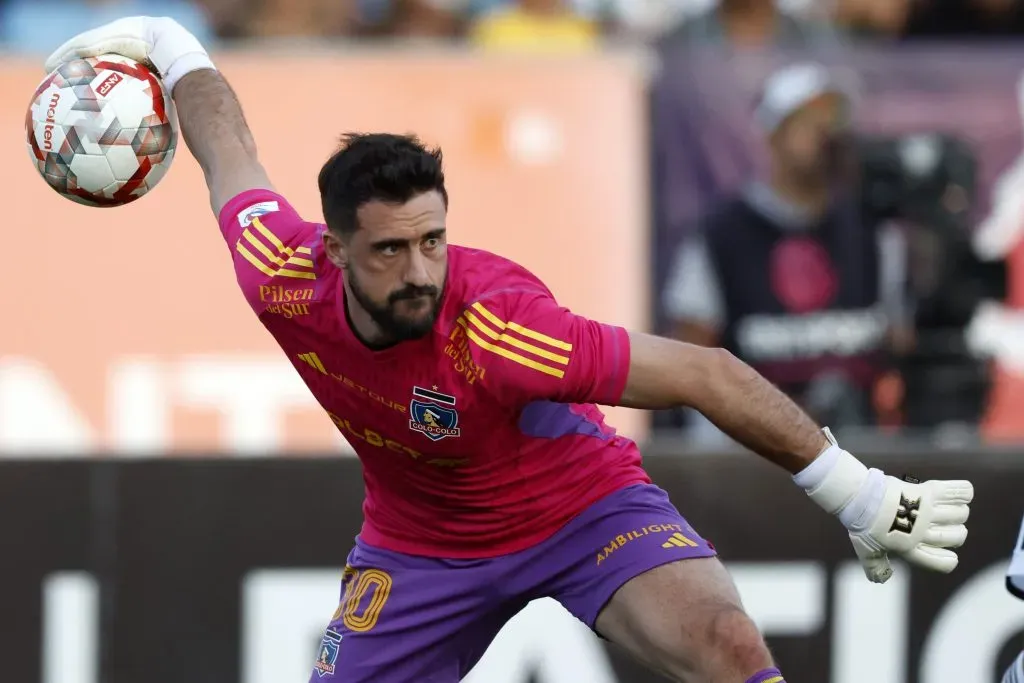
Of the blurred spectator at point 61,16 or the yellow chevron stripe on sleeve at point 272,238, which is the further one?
the blurred spectator at point 61,16

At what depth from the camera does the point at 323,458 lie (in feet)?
25.1

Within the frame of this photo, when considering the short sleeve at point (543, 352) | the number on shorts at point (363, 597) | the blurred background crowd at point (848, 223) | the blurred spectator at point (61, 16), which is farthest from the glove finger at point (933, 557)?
the blurred spectator at point (61, 16)

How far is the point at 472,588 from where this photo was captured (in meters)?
5.66

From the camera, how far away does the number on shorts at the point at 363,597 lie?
5.79 meters

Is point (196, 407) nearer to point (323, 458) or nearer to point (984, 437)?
point (323, 458)

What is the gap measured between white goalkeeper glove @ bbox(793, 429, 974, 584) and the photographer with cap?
3.95 metres

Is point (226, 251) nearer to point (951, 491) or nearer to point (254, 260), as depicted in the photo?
point (254, 260)

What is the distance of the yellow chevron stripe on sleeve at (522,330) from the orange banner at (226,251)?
3.77 m

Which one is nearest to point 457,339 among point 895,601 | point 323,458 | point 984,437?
point 323,458

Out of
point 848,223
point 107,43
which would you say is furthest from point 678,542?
point 848,223

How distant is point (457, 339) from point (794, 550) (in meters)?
2.89

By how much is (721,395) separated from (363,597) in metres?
1.54

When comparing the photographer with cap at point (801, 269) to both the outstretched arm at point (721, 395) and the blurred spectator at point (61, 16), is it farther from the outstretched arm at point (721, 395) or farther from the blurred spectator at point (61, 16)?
the outstretched arm at point (721, 395)

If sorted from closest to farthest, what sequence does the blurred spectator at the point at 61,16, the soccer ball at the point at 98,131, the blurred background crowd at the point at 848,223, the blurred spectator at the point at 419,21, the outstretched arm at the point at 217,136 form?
the soccer ball at the point at 98,131 < the outstretched arm at the point at 217,136 < the blurred background crowd at the point at 848,223 < the blurred spectator at the point at 61,16 < the blurred spectator at the point at 419,21
